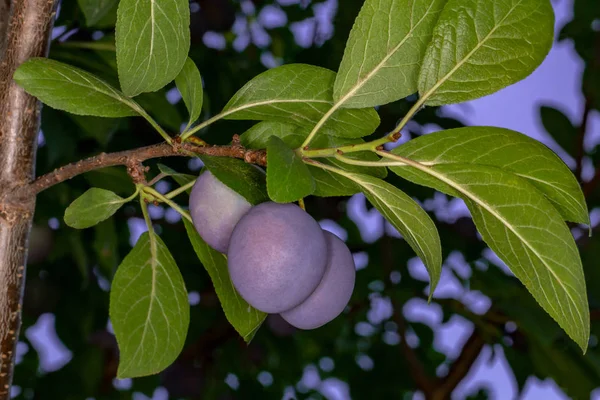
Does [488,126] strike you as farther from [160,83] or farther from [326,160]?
[160,83]

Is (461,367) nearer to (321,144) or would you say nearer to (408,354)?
(408,354)

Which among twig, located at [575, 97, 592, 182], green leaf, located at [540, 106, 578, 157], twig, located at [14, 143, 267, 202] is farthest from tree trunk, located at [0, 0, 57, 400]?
green leaf, located at [540, 106, 578, 157]

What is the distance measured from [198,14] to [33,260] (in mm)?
669

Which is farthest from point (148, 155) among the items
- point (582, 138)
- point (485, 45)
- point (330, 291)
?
point (582, 138)

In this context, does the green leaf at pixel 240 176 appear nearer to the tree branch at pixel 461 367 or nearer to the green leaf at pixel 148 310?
the green leaf at pixel 148 310

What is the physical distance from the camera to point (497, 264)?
78.9 inches

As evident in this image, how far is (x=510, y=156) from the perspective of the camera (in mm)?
625

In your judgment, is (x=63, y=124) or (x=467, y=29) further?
(x=63, y=124)

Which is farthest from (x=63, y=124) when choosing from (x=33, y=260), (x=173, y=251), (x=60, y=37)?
(x=173, y=251)

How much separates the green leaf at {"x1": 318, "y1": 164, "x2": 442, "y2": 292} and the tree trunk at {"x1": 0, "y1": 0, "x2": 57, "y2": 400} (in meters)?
0.31

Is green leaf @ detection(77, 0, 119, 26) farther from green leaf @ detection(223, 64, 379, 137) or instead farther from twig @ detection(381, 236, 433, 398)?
twig @ detection(381, 236, 433, 398)

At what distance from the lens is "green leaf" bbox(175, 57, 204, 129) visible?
722mm

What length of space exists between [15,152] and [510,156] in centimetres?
47

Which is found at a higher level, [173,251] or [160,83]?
[160,83]
